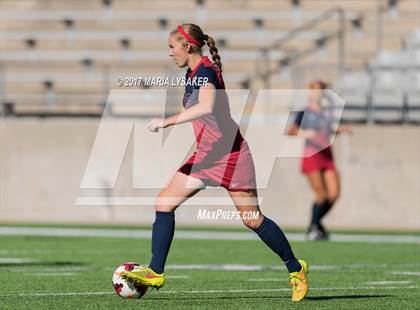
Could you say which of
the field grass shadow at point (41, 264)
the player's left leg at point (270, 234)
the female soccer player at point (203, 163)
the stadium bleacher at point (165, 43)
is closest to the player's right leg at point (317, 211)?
the field grass shadow at point (41, 264)

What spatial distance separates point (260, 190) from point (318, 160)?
4033 mm

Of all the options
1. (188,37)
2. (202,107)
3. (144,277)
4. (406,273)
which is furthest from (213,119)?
(406,273)

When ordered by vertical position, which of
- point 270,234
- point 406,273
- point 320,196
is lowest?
point 320,196

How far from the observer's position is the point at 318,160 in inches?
624

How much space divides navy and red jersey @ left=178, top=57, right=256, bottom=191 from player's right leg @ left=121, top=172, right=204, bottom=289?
8 cm

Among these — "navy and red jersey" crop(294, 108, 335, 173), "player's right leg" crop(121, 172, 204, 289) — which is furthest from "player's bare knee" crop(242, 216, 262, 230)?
"navy and red jersey" crop(294, 108, 335, 173)

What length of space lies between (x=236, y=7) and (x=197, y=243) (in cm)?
1346

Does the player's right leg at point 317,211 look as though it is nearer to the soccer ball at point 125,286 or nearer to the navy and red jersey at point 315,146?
the navy and red jersey at point 315,146

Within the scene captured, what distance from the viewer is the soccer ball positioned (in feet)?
25.8

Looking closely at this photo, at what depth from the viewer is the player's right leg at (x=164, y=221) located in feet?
25.8

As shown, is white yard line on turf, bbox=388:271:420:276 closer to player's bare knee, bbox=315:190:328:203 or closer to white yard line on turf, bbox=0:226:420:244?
player's bare knee, bbox=315:190:328:203

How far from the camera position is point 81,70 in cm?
2477

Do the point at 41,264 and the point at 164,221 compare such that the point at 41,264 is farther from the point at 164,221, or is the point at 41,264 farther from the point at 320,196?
the point at 320,196

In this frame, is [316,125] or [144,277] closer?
[144,277]
